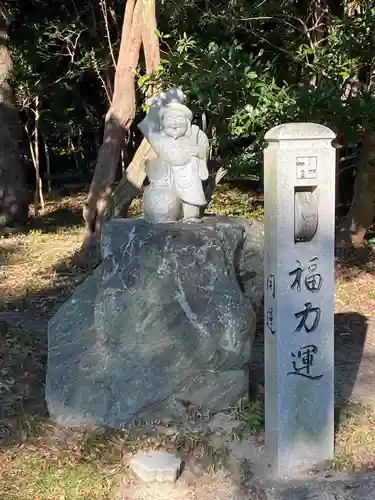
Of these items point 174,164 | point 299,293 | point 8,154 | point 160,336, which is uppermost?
point 174,164

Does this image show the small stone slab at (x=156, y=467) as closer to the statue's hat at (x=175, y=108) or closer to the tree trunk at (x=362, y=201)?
the statue's hat at (x=175, y=108)

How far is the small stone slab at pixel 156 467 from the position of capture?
371cm

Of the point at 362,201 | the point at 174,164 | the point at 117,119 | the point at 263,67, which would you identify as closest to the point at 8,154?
the point at 117,119

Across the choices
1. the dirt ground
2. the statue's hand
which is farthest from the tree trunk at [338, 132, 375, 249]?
the statue's hand

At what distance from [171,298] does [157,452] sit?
95cm

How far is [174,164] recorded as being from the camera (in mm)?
4652

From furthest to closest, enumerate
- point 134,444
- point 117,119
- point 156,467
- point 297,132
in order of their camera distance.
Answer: point 117,119, point 134,444, point 156,467, point 297,132

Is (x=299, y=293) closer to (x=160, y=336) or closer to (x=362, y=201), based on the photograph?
(x=160, y=336)

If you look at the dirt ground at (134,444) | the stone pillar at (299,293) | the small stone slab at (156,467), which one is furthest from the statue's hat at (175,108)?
the small stone slab at (156,467)

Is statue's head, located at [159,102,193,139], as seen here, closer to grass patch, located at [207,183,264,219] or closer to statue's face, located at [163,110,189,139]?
statue's face, located at [163,110,189,139]

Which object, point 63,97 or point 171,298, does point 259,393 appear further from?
point 63,97

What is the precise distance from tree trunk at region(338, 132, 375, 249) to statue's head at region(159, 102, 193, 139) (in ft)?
13.2

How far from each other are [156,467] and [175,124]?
2218 mm

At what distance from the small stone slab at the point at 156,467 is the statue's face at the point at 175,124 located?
209cm
